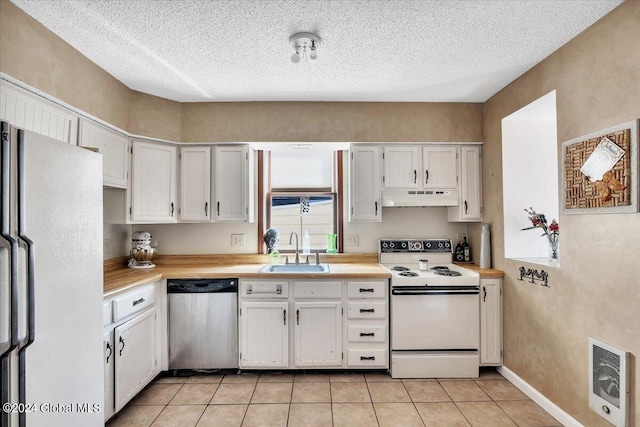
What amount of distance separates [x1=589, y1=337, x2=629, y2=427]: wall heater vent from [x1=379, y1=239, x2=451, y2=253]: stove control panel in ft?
5.10

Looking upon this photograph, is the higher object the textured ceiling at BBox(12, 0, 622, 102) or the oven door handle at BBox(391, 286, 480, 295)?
the textured ceiling at BBox(12, 0, 622, 102)

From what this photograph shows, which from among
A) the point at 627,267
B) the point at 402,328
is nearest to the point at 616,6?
the point at 627,267

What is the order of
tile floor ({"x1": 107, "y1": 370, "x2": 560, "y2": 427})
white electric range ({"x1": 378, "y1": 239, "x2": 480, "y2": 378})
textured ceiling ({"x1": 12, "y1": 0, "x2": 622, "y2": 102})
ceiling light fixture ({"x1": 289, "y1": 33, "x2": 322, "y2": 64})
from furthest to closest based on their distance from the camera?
white electric range ({"x1": 378, "y1": 239, "x2": 480, "y2": 378}), tile floor ({"x1": 107, "y1": 370, "x2": 560, "y2": 427}), ceiling light fixture ({"x1": 289, "y1": 33, "x2": 322, "y2": 64}), textured ceiling ({"x1": 12, "y1": 0, "x2": 622, "y2": 102})

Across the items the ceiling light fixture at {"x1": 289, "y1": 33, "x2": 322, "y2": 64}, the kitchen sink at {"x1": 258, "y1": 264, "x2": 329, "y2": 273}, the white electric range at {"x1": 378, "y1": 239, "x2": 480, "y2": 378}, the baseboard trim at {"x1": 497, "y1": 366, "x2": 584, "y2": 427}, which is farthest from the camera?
the kitchen sink at {"x1": 258, "y1": 264, "x2": 329, "y2": 273}

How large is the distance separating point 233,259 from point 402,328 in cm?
179

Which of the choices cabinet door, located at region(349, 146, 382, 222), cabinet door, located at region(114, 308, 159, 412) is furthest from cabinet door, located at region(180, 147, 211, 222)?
cabinet door, located at region(349, 146, 382, 222)

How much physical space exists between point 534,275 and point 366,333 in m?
1.38

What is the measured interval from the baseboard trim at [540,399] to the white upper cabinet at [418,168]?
1.69 meters

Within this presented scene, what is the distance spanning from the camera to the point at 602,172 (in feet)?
5.95

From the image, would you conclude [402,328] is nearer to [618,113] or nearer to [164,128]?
[618,113]

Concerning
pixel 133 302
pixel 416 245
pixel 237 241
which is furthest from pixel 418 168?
pixel 133 302

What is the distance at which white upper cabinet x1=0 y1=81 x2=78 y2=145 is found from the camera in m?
1.72

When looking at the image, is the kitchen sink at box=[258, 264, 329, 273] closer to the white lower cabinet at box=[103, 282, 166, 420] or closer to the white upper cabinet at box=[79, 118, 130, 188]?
the white lower cabinet at box=[103, 282, 166, 420]

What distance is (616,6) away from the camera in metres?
1.73
